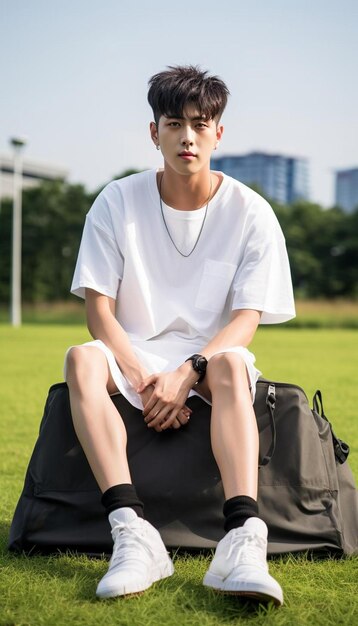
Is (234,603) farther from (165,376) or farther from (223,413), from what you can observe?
(165,376)

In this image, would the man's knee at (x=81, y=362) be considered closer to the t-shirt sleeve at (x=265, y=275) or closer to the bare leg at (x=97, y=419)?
the bare leg at (x=97, y=419)

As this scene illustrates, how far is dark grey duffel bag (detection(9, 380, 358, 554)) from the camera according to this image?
2.69 metres

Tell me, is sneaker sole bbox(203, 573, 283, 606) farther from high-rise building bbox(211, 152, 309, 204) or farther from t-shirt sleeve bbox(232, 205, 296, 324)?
high-rise building bbox(211, 152, 309, 204)

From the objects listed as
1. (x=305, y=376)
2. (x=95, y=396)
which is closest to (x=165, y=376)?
(x=95, y=396)

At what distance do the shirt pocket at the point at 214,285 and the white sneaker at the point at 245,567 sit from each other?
0.87 meters

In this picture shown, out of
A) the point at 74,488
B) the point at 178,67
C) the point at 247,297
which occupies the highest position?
the point at 178,67

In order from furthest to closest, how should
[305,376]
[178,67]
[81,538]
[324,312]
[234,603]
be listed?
[324,312]
[305,376]
[178,67]
[81,538]
[234,603]

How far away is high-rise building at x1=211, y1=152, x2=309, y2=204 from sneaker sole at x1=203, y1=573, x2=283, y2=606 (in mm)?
77594

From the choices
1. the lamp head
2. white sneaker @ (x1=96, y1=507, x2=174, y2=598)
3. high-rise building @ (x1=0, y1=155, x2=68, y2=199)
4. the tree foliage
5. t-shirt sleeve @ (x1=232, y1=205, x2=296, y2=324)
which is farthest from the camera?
high-rise building @ (x1=0, y1=155, x2=68, y2=199)

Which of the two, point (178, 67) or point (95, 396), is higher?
point (178, 67)

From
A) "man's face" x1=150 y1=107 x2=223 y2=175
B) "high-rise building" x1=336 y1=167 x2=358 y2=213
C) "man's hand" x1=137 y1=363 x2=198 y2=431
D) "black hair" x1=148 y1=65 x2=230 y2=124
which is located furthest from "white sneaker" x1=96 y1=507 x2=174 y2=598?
"high-rise building" x1=336 y1=167 x2=358 y2=213

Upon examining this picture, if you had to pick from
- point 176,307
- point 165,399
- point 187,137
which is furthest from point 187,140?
point 165,399

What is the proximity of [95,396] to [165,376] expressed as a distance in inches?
8.8

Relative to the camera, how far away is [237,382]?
8.39 ft
